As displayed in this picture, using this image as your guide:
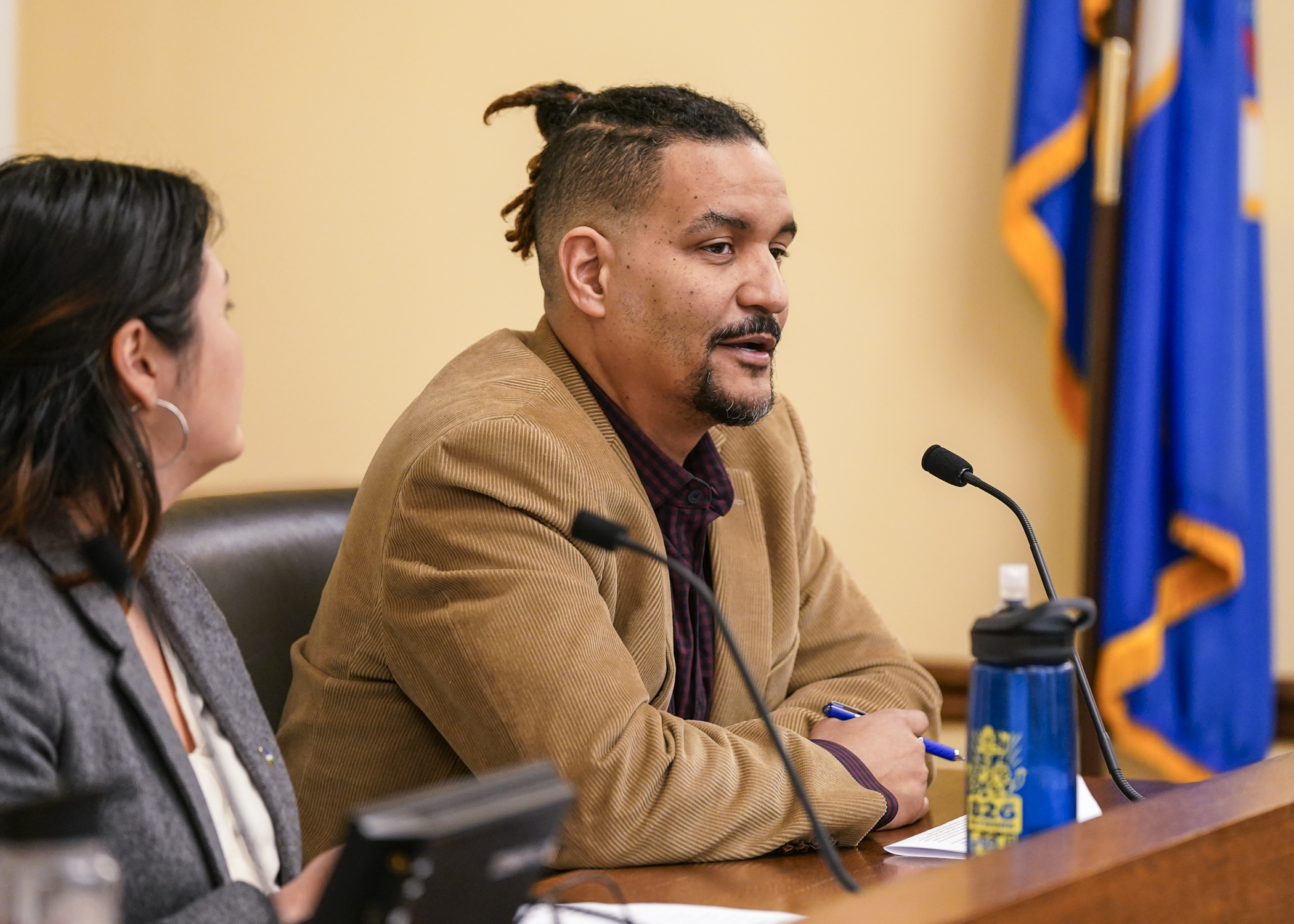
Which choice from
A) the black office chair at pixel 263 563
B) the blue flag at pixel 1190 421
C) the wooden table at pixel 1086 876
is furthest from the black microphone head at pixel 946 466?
the blue flag at pixel 1190 421

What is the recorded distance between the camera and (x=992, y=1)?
2.69 meters

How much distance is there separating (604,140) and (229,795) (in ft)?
3.16

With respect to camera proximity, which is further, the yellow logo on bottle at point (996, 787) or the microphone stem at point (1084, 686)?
the microphone stem at point (1084, 686)

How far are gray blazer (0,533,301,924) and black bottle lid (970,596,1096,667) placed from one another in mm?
578

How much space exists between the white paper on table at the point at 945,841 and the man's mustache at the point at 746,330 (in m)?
0.63

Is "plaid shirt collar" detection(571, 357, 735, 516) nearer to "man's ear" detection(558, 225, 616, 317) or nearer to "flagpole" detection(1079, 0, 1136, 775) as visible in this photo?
"man's ear" detection(558, 225, 616, 317)

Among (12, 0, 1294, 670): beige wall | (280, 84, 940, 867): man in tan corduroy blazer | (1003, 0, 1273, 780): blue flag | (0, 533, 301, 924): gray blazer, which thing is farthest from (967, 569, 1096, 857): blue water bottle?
(12, 0, 1294, 670): beige wall

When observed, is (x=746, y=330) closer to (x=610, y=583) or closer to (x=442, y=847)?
(x=610, y=583)

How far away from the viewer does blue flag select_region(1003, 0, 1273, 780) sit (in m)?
2.44

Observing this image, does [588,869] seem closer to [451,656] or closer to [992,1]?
[451,656]

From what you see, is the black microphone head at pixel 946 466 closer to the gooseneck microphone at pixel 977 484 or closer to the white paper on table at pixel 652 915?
the gooseneck microphone at pixel 977 484

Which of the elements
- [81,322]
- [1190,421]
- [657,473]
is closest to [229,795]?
[81,322]

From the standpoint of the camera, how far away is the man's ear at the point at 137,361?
3.59ft

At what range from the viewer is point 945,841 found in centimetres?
136
